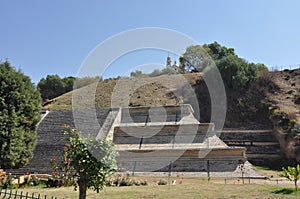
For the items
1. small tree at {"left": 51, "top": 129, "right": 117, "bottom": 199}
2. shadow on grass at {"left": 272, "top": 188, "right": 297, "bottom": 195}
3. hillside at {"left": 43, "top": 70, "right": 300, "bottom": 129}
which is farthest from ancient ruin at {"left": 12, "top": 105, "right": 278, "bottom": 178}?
small tree at {"left": 51, "top": 129, "right": 117, "bottom": 199}

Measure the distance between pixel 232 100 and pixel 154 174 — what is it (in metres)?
20.6

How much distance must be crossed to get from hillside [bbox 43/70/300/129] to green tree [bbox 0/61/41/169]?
14.2 m

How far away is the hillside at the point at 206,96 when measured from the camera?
3028cm

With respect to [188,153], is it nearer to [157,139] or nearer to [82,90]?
[157,139]

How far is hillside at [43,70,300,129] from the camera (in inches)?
1192

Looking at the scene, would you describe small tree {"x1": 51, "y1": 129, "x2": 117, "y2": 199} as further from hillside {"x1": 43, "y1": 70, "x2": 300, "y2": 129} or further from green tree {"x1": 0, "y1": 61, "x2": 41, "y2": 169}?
hillside {"x1": 43, "y1": 70, "x2": 300, "y2": 129}

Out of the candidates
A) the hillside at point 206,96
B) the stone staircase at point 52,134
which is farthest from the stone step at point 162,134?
the hillside at point 206,96

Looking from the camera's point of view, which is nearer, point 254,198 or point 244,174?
point 254,198

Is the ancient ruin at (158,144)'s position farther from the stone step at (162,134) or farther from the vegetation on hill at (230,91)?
the vegetation on hill at (230,91)

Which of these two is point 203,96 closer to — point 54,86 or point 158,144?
point 158,144

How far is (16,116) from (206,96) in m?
25.3

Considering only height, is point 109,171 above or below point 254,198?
above

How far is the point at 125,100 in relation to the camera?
31.1 m

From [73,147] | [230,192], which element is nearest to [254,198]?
[230,192]
